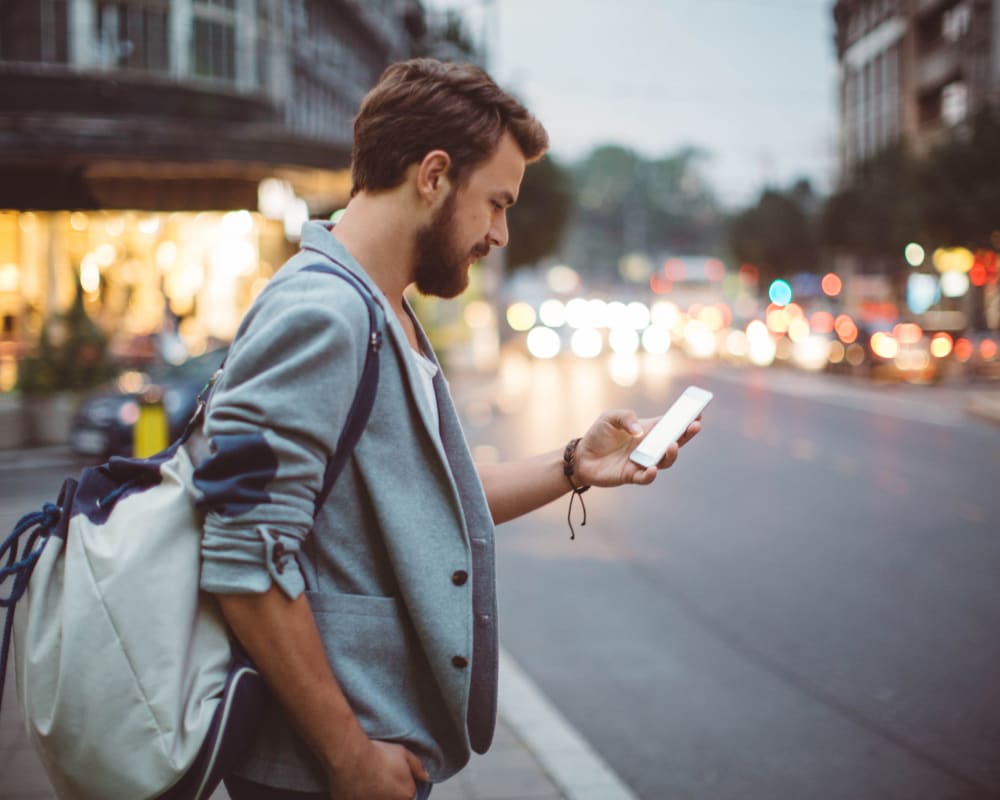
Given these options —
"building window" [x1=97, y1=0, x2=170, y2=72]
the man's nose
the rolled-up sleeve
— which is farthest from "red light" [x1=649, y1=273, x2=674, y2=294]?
the rolled-up sleeve

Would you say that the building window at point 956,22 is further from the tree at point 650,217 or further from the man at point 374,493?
the tree at point 650,217

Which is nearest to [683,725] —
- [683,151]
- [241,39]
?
[241,39]

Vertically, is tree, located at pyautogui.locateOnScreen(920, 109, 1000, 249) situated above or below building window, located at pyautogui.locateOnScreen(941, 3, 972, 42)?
below

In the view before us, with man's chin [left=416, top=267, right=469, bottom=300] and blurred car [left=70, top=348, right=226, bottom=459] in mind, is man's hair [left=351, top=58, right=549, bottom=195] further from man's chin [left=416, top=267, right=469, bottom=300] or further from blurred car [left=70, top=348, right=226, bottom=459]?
blurred car [left=70, top=348, right=226, bottom=459]

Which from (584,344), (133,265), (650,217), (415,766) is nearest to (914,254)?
(584,344)

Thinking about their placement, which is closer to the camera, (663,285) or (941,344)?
(941,344)

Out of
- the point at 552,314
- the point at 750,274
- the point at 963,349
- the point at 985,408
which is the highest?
the point at 750,274

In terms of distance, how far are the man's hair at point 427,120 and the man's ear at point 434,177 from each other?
14 millimetres

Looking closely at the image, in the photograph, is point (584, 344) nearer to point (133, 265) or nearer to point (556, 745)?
point (133, 265)

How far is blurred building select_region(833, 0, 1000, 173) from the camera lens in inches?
1748

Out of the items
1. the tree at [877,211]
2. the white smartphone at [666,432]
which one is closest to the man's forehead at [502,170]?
the white smartphone at [666,432]

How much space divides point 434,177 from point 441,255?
0.13 m

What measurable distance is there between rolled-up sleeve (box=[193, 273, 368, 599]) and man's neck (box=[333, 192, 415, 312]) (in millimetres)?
248

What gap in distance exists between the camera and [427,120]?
183cm
